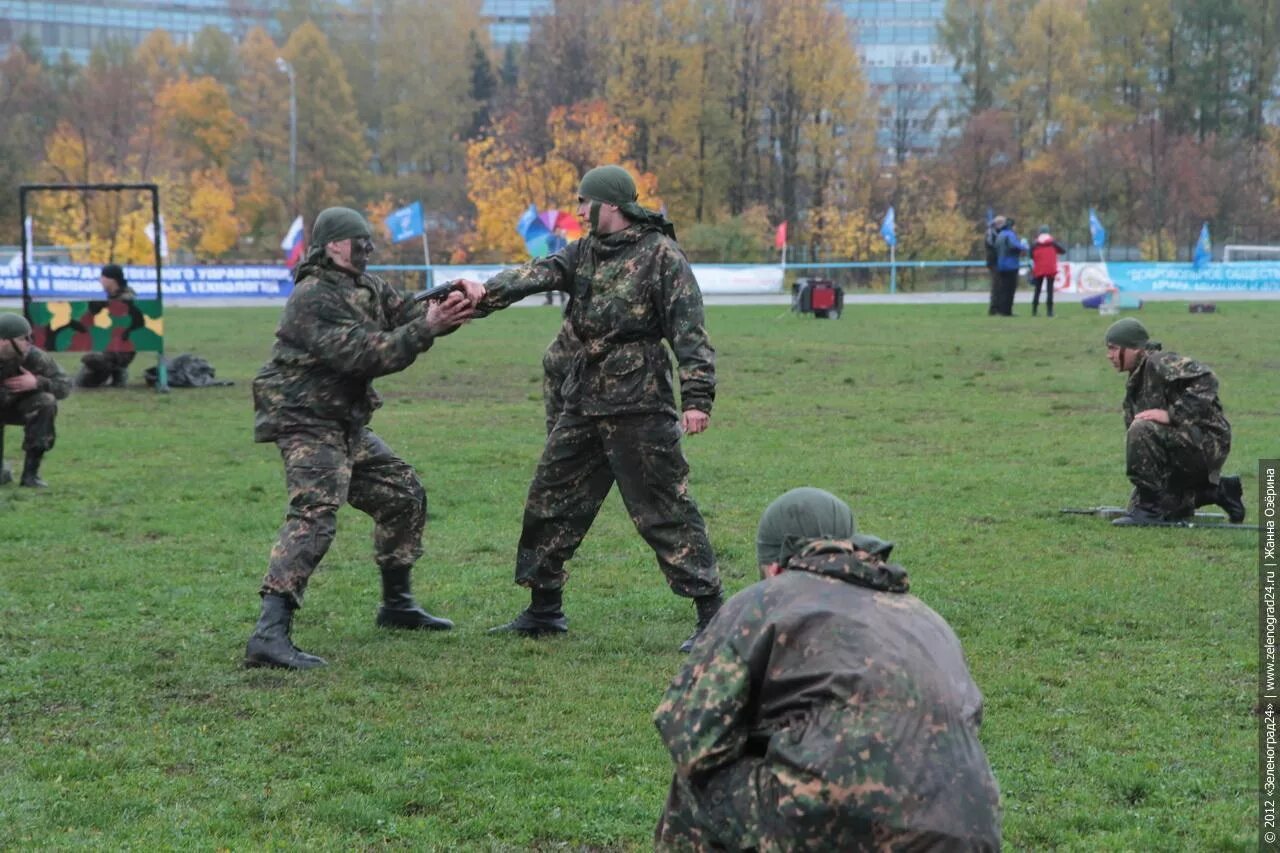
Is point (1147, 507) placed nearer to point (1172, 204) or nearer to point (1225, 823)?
point (1225, 823)

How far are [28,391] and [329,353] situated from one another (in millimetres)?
6746

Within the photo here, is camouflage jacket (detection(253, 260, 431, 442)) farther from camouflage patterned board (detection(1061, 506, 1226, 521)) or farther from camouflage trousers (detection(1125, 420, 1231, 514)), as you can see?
camouflage patterned board (detection(1061, 506, 1226, 521))

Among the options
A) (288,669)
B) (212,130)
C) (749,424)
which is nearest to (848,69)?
(212,130)

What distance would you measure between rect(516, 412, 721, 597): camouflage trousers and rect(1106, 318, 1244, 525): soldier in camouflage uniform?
4159 mm

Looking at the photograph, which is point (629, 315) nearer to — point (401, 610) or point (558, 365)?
point (558, 365)

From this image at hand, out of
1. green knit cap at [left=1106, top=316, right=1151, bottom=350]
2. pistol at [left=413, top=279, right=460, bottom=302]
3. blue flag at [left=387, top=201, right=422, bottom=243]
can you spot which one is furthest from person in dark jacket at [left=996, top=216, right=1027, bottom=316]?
pistol at [left=413, top=279, right=460, bottom=302]

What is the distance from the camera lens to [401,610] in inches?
330

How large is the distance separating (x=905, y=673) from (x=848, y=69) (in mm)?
68707

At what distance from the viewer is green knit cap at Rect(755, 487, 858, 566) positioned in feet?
13.5

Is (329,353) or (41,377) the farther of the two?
(41,377)

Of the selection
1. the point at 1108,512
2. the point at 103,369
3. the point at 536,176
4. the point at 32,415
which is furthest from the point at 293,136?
the point at 1108,512

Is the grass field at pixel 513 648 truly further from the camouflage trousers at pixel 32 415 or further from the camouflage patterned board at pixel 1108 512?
the camouflage trousers at pixel 32 415

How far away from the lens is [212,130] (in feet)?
266

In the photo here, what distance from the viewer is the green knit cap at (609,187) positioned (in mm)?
7801
